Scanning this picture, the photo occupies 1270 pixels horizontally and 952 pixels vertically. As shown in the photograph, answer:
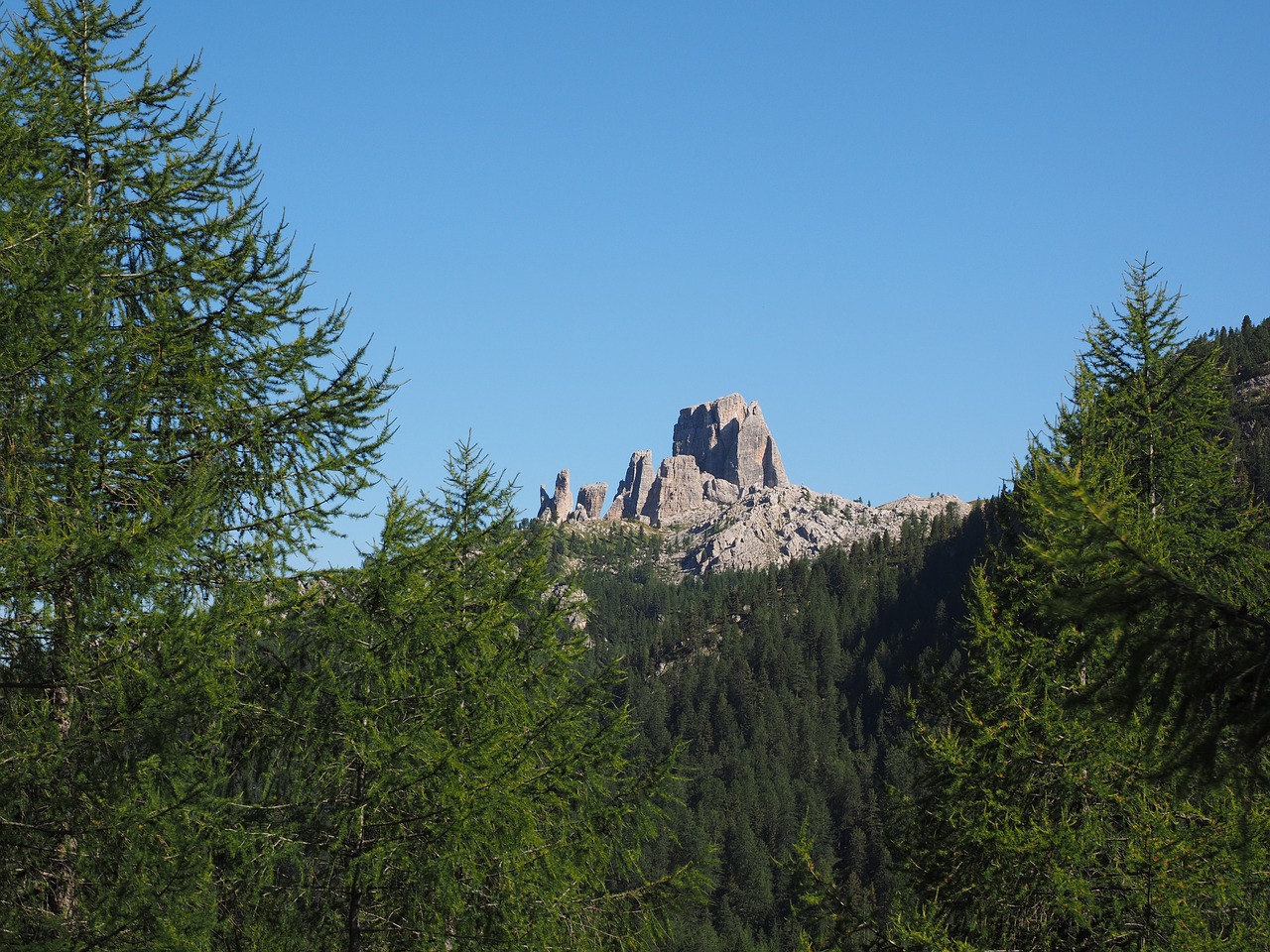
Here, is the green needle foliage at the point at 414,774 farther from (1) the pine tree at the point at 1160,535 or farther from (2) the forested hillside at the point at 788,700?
(2) the forested hillside at the point at 788,700

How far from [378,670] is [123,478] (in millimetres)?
2029

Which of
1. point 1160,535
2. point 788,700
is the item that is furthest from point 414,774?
point 788,700

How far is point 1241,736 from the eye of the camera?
2803 mm

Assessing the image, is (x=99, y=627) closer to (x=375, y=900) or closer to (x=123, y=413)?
(x=123, y=413)

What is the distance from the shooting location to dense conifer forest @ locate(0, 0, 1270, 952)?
5.13 meters

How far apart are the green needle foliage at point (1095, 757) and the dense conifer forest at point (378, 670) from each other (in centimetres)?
4

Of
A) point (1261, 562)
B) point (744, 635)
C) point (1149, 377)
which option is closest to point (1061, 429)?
point (1149, 377)

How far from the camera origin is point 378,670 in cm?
719

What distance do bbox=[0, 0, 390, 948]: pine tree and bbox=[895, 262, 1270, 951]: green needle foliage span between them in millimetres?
4644

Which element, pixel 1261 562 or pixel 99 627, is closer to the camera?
pixel 99 627

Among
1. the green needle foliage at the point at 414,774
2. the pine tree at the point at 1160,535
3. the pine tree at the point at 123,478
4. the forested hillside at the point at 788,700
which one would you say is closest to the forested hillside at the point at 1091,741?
the pine tree at the point at 1160,535

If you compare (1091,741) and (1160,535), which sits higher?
(1160,535)

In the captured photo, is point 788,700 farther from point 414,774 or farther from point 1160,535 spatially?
point 414,774

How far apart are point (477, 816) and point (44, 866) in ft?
7.98
